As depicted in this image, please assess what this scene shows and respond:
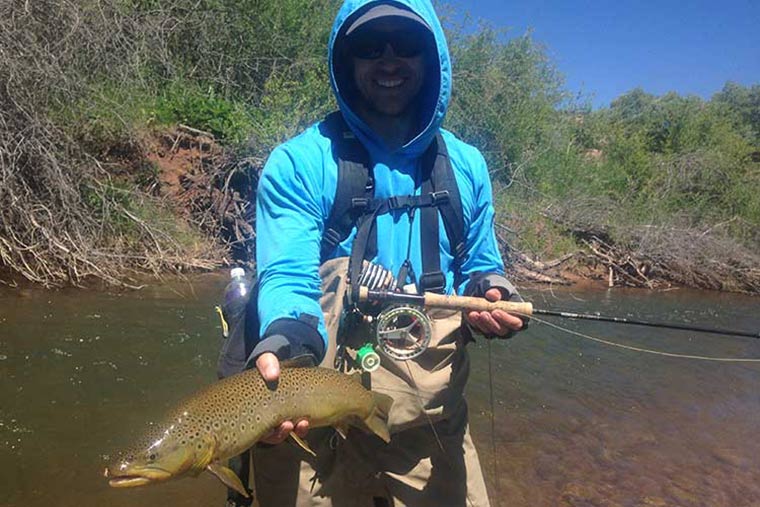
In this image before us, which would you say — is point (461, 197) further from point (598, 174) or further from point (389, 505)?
point (598, 174)

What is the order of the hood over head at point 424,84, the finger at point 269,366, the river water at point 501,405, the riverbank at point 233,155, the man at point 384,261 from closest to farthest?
the finger at point 269,366 < the man at point 384,261 < the hood over head at point 424,84 < the river water at point 501,405 < the riverbank at point 233,155

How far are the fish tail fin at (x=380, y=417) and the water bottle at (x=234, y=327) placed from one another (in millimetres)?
557

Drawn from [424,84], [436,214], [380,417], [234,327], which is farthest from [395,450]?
[424,84]

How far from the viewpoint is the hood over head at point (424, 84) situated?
2.57 m

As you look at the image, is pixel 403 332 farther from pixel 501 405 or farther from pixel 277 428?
pixel 501 405


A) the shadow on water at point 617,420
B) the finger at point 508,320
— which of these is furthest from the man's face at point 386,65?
the shadow on water at point 617,420

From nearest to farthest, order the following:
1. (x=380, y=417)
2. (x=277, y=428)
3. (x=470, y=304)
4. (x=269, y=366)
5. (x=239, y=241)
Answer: (x=269, y=366) → (x=277, y=428) → (x=380, y=417) → (x=470, y=304) → (x=239, y=241)

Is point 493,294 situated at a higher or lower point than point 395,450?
higher

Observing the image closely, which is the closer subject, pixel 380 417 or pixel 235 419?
pixel 235 419

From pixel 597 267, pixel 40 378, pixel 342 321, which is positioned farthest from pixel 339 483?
pixel 597 267

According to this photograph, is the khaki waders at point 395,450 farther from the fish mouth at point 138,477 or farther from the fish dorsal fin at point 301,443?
the fish mouth at point 138,477

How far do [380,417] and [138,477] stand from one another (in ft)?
2.90

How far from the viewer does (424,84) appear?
2.87m

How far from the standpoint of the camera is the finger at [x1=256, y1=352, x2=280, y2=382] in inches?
79.8
